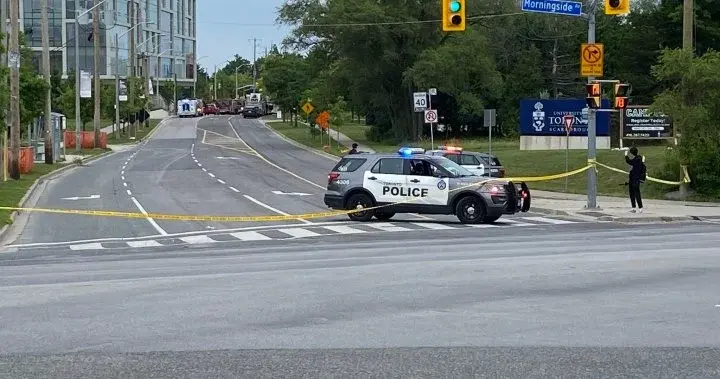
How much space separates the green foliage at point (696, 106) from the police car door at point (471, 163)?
19.5 ft

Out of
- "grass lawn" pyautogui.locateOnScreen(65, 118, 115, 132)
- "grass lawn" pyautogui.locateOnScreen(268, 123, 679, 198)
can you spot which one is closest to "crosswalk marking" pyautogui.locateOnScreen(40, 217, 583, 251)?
"grass lawn" pyautogui.locateOnScreen(268, 123, 679, 198)

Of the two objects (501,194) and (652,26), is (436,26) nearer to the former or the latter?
(652,26)

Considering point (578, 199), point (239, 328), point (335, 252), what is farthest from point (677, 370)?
point (578, 199)

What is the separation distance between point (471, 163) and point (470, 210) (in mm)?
9706

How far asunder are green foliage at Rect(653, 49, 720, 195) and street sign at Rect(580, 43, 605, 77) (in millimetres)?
4567

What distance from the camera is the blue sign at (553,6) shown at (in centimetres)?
2762

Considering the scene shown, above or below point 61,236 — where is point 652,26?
above

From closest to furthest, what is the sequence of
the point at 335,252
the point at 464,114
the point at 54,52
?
the point at 335,252 → the point at 464,114 → the point at 54,52

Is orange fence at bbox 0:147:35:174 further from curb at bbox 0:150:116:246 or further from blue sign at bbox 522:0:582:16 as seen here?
blue sign at bbox 522:0:582:16

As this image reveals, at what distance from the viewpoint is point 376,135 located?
271 ft

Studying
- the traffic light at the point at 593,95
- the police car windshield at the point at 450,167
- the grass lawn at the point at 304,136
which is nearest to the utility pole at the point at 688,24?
the traffic light at the point at 593,95

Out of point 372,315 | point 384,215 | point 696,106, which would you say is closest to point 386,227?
point 384,215

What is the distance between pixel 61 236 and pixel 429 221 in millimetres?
9528

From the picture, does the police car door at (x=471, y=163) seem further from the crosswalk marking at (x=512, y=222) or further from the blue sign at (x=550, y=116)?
the blue sign at (x=550, y=116)
